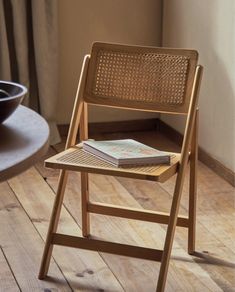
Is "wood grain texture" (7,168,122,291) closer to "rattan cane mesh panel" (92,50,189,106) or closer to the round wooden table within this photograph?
"rattan cane mesh panel" (92,50,189,106)

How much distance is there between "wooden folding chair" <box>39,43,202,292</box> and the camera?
232 cm

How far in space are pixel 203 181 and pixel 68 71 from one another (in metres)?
1.16

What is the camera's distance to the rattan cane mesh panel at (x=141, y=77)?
2430 millimetres

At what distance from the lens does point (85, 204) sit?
265 cm

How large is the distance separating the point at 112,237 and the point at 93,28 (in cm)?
167

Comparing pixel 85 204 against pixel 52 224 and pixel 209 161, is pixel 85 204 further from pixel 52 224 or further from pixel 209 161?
pixel 209 161

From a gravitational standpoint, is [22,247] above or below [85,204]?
below

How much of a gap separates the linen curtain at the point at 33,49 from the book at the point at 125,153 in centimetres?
156

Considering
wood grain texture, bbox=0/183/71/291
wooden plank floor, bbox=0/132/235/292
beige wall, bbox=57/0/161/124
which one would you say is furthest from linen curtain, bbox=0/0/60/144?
wood grain texture, bbox=0/183/71/291

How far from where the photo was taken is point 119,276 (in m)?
2.44

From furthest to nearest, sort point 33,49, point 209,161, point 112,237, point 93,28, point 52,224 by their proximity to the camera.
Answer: point 93,28 → point 33,49 → point 209,161 → point 112,237 → point 52,224

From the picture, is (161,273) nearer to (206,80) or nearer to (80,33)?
(206,80)

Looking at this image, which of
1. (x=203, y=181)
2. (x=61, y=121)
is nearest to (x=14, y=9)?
(x=61, y=121)

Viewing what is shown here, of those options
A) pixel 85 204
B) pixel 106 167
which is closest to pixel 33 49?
pixel 85 204
